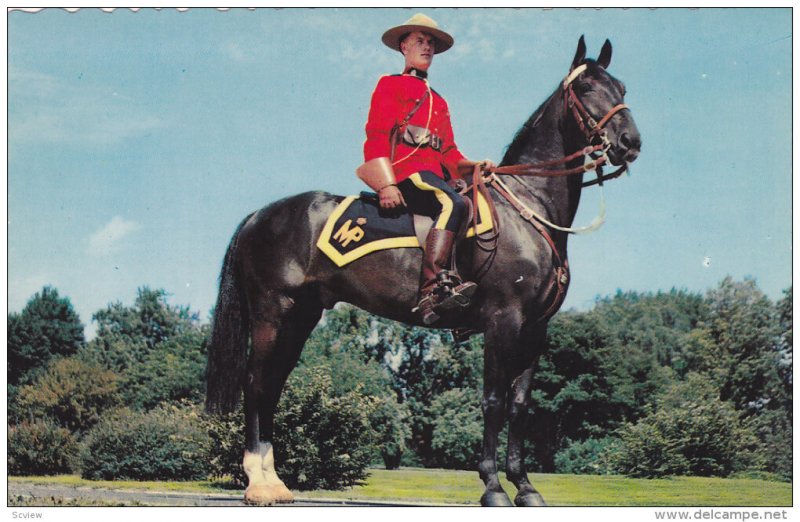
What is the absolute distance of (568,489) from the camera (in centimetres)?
1112

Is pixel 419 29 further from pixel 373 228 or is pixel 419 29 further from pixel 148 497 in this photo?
pixel 148 497

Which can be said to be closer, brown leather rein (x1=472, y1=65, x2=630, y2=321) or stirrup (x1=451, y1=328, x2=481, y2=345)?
brown leather rein (x1=472, y1=65, x2=630, y2=321)

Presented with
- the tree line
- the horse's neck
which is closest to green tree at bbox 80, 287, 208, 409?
the tree line

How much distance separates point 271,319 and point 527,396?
2734 millimetres

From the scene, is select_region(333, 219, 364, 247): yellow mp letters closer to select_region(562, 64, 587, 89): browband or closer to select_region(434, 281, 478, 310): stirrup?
select_region(434, 281, 478, 310): stirrup

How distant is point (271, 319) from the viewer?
32.1 feet

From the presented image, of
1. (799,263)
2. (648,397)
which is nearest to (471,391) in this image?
(648,397)

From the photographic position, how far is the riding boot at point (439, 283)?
8844mm

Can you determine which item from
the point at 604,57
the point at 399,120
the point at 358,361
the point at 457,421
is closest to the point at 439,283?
the point at 399,120

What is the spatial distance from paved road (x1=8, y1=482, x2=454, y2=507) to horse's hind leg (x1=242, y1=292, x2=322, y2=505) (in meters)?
0.45

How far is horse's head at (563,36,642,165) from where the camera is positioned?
29.1 ft

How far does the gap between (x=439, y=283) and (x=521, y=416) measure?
1.55m

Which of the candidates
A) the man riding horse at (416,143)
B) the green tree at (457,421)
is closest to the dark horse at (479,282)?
the man riding horse at (416,143)
